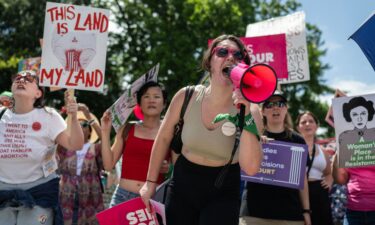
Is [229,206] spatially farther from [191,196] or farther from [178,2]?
[178,2]

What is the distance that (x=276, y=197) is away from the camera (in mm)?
4406

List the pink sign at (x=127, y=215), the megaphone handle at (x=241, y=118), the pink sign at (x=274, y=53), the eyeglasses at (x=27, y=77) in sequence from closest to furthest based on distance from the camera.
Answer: the megaphone handle at (x=241, y=118) → the pink sign at (x=127, y=215) → the eyeglasses at (x=27, y=77) → the pink sign at (x=274, y=53)

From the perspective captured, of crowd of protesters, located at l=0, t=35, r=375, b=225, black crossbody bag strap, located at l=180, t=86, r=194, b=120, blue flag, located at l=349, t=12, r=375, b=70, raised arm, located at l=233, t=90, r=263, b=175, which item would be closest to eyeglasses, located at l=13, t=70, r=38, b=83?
crowd of protesters, located at l=0, t=35, r=375, b=225

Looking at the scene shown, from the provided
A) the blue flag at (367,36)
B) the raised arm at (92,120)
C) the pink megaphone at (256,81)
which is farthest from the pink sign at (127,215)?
the raised arm at (92,120)

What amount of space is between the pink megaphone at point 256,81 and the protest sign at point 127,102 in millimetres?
2165

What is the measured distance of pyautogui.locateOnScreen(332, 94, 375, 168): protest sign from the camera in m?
4.52

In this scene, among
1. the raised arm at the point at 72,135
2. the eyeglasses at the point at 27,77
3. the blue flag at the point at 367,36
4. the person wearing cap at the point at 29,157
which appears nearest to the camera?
the person wearing cap at the point at 29,157

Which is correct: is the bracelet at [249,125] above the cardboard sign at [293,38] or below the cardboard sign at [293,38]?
below

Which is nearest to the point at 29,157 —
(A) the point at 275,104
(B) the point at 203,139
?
(B) the point at 203,139

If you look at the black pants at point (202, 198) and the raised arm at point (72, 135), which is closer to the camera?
the black pants at point (202, 198)

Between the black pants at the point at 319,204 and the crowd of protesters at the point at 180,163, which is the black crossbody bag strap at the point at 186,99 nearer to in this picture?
the crowd of protesters at the point at 180,163

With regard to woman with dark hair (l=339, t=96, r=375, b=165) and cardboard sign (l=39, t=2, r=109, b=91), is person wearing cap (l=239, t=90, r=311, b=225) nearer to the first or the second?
woman with dark hair (l=339, t=96, r=375, b=165)

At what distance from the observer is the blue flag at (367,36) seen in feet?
14.0

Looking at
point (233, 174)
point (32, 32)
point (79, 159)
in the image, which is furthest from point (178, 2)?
point (233, 174)
